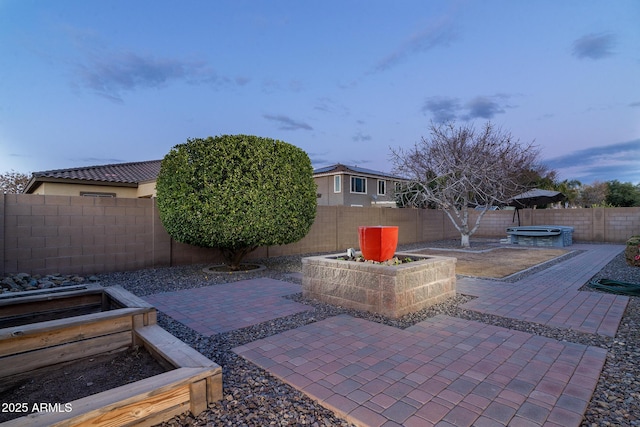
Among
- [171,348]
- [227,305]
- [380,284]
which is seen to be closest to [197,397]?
[171,348]

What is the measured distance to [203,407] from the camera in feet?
6.89

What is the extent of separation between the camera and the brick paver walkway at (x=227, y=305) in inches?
159

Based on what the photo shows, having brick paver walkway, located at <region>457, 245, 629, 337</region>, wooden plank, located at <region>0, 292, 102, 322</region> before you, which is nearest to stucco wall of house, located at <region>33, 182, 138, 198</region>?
wooden plank, located at <region>0, 292, 102, 322</region>

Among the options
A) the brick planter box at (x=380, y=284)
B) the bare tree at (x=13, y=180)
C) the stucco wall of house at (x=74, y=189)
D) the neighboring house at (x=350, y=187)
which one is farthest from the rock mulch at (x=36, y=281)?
the bare tree at (x=13, y=180)

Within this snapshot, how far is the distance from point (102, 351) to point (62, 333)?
38 centimetres

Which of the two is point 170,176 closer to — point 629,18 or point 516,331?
point 516,331

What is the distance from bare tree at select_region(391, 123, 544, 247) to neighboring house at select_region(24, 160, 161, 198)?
35.8 ft

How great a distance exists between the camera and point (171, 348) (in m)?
2.53

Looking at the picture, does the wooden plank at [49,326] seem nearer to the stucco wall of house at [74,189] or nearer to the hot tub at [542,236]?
the stucco wall of house at [74,189]

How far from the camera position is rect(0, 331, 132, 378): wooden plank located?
2480mm

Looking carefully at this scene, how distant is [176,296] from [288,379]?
142 inches

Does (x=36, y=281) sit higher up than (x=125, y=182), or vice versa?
(x=125, y=182)

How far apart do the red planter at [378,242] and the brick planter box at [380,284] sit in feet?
1.54

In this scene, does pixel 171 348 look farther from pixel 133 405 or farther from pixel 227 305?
pixel 227 305
